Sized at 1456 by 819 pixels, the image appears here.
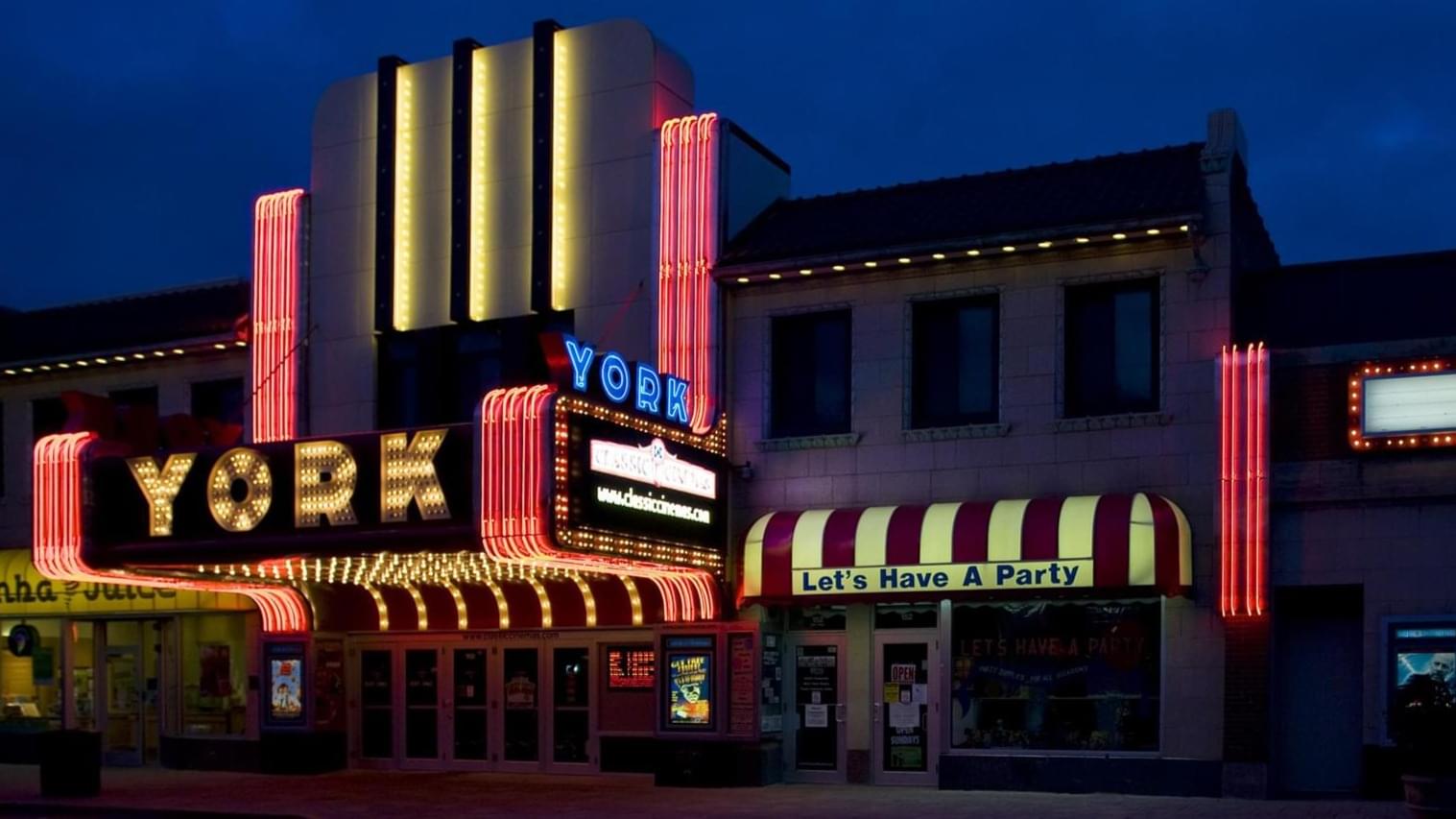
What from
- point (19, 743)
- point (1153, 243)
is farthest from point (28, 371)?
point (1153, 243)

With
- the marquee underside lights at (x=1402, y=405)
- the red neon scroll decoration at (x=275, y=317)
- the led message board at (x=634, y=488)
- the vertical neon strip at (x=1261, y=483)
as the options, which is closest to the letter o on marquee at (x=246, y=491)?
the red neon scroll decoration at (x=275, y=317)

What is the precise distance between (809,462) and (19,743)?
16.0m

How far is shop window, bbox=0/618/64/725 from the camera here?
1209 inches

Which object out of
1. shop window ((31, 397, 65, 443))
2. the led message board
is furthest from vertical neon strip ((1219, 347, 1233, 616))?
shop window ((31, 397, 65, 443))

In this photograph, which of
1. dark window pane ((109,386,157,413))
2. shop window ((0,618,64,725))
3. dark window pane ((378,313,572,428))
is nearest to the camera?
dark window pane ((378,313,572,428))

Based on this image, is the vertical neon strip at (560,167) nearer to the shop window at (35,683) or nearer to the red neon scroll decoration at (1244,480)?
the red neon scroll decoration at (1244,480)

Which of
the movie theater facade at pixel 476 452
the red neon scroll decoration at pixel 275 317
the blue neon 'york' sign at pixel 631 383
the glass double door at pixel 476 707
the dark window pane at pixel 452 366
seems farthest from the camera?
the red neon scroll decoration at pixel 275 317

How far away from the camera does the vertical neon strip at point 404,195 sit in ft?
87.9

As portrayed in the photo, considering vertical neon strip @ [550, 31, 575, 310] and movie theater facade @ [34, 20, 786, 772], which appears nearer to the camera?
movie theater facade @ [34, 20, 786, 772]

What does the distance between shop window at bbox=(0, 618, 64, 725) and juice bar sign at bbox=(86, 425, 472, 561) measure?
790 centimetres

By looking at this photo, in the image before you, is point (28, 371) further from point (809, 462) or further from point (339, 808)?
point (809, 462)

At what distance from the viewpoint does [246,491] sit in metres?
22.8

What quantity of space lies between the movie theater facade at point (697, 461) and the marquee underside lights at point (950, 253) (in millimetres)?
70

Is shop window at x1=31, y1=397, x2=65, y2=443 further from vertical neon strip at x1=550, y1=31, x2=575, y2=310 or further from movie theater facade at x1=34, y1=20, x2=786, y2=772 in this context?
vertical neon strip at x1=550, y1=31, x2=575, y2=310
